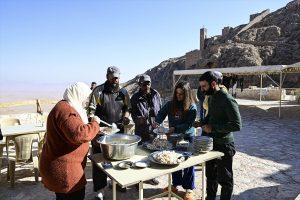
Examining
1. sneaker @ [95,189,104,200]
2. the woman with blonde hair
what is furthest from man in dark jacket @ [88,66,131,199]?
the woman with blonde hair

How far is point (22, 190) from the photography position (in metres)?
4.72

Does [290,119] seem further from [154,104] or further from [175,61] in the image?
[175,61]

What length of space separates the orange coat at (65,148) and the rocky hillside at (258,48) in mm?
35688

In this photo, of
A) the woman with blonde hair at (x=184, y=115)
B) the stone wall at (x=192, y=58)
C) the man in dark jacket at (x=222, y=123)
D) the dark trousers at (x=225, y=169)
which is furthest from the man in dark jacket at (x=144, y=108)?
the stone wall at (x=192, y=58)

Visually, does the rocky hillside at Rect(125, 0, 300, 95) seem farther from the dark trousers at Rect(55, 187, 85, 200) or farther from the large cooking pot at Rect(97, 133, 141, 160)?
the dark trousers at Rect(55, 187, 85, 200)

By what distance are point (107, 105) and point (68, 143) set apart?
161 centimetres

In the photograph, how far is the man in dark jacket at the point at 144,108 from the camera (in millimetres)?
4641

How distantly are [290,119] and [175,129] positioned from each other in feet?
34.1

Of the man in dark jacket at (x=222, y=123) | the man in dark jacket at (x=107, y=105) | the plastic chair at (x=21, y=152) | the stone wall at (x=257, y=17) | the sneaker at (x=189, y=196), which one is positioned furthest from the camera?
the stone wall at (x=257, y=17)

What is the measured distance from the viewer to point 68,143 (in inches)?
103

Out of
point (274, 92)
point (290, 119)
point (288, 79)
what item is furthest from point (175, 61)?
point (290, 119)

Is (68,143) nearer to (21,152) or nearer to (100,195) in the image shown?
(100,195)

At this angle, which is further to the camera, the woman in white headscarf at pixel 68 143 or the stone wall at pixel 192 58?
the stone wall at pixel 192 58

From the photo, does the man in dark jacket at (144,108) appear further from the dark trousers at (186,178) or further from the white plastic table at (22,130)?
the white plastic table at (22,130)
